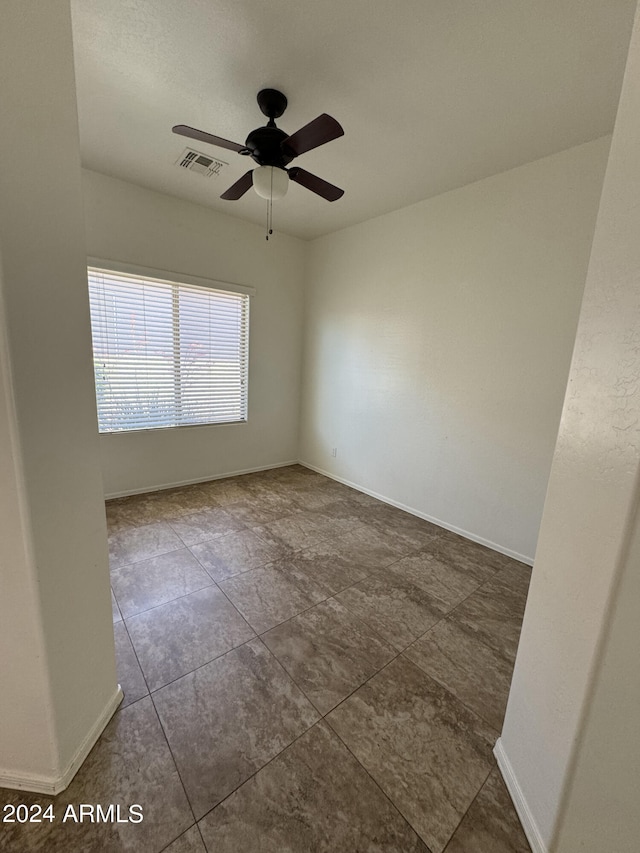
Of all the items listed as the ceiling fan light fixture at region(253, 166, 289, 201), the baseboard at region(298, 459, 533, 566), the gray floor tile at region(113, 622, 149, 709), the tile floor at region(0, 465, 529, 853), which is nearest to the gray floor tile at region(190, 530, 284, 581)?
the tile floor at region(0, 465, 529, 853)

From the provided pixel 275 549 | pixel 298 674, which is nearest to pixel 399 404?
pixel 275 549

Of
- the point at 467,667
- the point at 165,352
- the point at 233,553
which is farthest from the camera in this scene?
the point at 165,352

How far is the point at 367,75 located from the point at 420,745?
3045 mm

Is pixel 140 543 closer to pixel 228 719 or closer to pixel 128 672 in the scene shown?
pixel 128 672

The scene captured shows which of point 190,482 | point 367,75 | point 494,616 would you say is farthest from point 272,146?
point 190,482

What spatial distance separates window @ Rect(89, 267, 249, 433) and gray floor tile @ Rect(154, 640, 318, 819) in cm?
255

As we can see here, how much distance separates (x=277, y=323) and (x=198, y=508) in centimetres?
236

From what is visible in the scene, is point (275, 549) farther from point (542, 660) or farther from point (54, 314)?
point (54, 314)

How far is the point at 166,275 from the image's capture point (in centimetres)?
318

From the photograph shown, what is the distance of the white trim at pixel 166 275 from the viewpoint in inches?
113

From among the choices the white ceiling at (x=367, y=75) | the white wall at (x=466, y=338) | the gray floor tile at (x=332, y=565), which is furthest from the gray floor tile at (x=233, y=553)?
the white ceiling at (x=367, y=75)

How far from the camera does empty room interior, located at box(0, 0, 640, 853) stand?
0.83 metres

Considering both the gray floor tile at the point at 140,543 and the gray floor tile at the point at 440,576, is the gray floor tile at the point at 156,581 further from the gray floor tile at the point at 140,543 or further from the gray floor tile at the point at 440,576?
the gray floor tile at the point at 440,576

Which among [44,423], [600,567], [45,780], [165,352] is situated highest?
[165,352]
